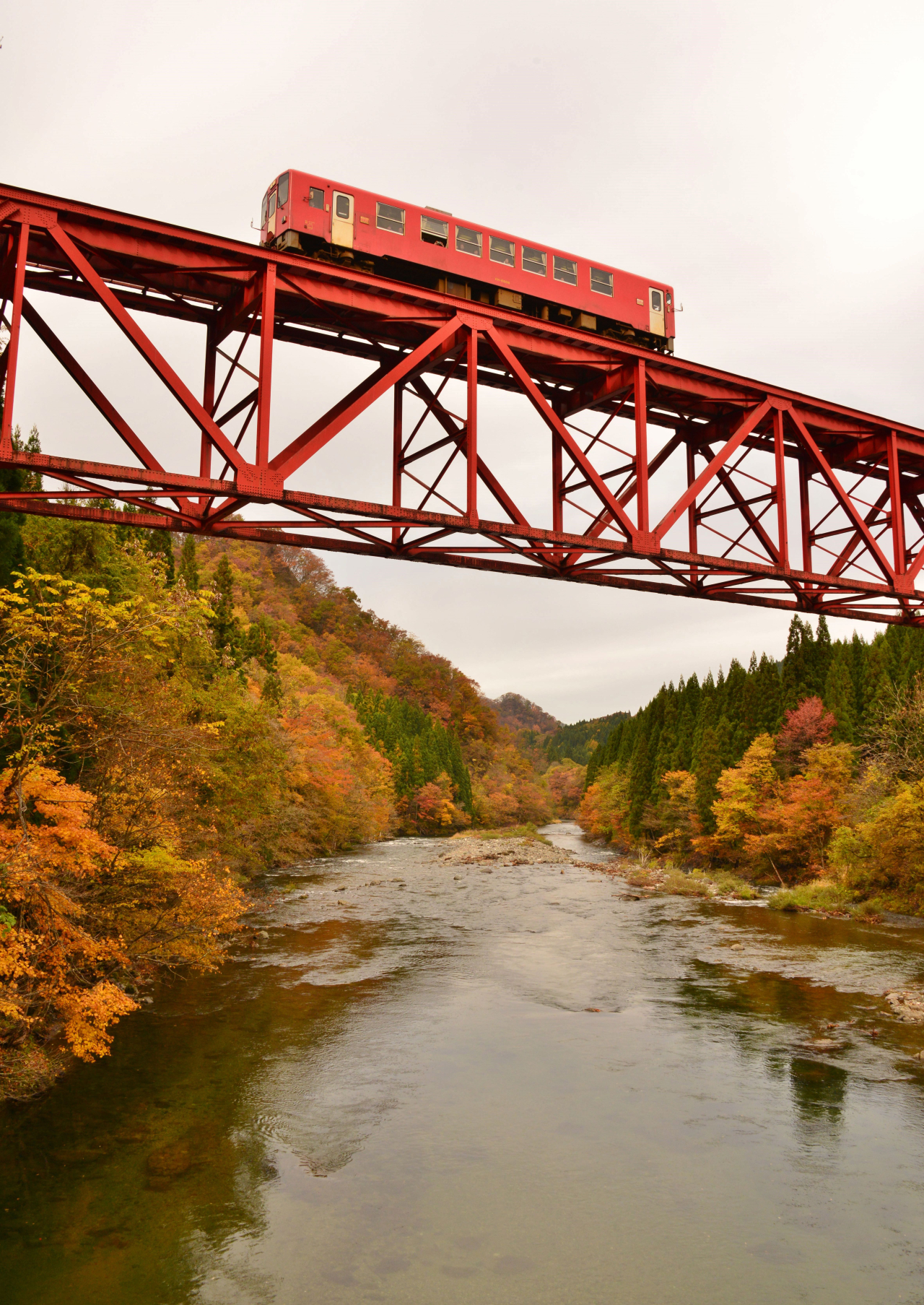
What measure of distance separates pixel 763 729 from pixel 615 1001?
Result: 45.0 metres

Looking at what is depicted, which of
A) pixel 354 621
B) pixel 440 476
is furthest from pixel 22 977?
pixel 354 621

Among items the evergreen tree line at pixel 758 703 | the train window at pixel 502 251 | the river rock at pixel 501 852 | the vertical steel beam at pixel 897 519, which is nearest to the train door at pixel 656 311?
the train window at pixel 502 251

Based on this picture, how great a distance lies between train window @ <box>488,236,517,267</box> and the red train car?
1 centimetres

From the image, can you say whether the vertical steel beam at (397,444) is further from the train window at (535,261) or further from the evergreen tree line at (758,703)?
the evergreen tree line at (758,703)

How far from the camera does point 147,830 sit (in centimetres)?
1791

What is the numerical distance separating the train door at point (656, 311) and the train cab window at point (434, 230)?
474 centimetres

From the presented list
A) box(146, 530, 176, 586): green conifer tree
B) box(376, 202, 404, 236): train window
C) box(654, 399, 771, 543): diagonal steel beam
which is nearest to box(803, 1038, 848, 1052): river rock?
box(654, 399, 771, 543): diagonal steel beam

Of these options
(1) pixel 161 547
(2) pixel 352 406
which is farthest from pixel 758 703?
(2) pixel 352 406

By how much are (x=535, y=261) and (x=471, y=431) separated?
492cm

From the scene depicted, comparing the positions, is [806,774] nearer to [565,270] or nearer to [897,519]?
[897,519]

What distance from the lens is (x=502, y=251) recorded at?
14.9 meters

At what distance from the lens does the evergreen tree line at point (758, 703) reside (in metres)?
57.9

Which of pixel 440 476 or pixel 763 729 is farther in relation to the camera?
pixel 763 729

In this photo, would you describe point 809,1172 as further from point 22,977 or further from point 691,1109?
point 22,977
